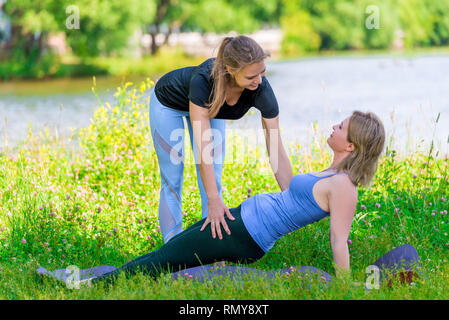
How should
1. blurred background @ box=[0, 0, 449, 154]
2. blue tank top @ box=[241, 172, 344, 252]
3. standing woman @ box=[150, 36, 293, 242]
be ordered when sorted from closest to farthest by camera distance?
blue tank top @ box=[241, 172, 344, 252] < standing woman @ box=[150, 36, 293, 242] < blurred background @ box=[0, 0, 449, 154]

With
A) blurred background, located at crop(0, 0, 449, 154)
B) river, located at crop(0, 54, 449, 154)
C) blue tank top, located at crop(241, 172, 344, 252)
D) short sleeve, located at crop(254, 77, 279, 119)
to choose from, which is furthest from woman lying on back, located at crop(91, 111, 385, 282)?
river, located at crop(0, 54, 449, 154)

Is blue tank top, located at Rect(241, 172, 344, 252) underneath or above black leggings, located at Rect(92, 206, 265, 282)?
above

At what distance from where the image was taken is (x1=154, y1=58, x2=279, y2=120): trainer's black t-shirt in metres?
3.53

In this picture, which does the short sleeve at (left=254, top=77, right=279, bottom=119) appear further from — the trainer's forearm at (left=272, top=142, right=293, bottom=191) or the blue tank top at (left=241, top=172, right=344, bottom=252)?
the blue tank top at (left=241, top=172, right=344, bottom=252)

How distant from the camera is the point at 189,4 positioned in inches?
1291

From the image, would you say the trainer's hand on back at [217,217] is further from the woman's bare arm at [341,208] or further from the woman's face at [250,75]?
the woman's face at [250,75]

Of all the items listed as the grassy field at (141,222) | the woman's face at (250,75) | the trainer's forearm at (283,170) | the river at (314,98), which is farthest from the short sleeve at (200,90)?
the river at (314,98)

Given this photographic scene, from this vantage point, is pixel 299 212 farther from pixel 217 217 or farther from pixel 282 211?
pixel 217 217

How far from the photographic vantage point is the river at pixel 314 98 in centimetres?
1187

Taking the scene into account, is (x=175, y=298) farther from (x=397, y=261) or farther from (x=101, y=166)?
(x=101, y=166)

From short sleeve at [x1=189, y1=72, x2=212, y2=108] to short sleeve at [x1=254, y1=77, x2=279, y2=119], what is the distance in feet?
1.08

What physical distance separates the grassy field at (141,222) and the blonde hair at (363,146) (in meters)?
0.60
